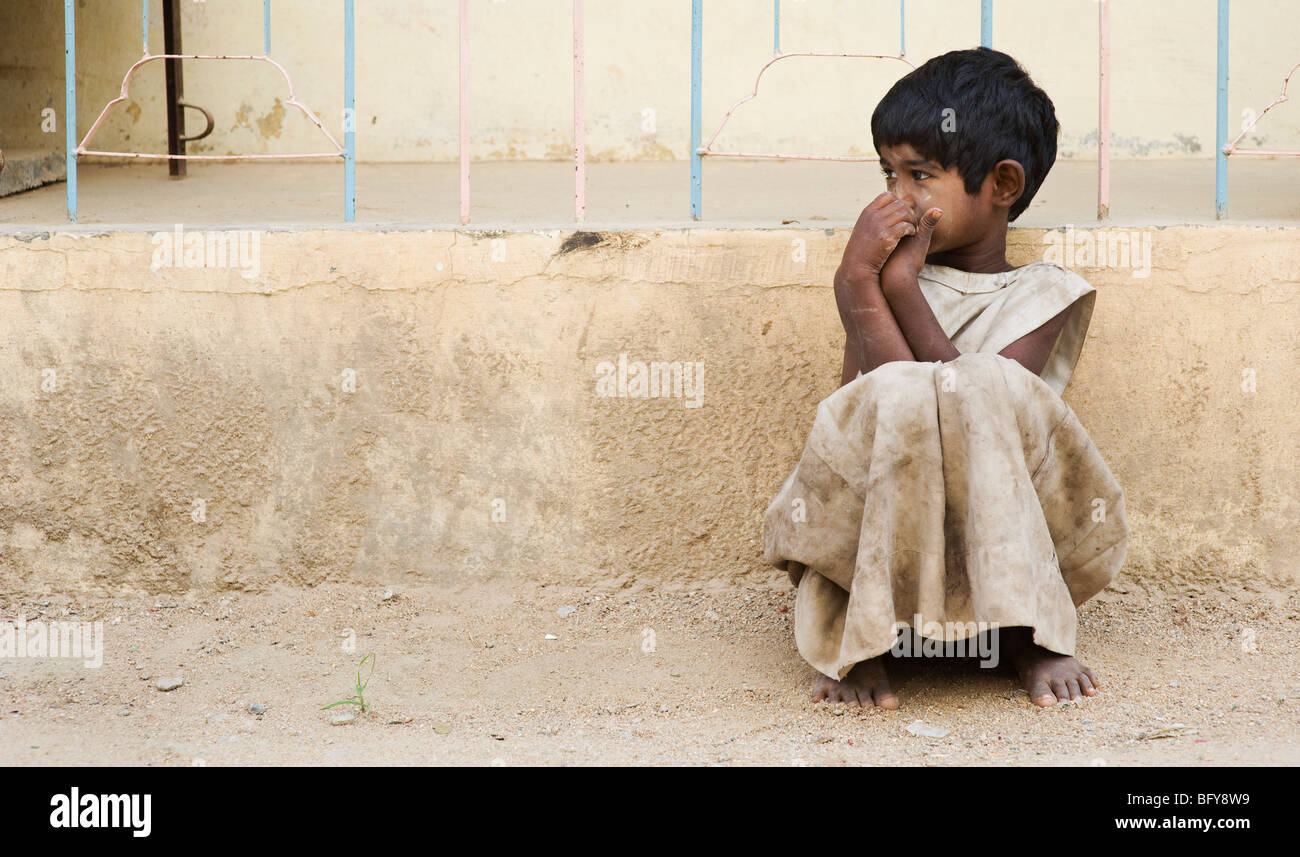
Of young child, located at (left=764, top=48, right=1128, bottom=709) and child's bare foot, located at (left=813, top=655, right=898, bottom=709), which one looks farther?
child's bare foot, located at (left=813, top=655, right=898, bottom=709)

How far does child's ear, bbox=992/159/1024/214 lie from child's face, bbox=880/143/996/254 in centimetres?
1

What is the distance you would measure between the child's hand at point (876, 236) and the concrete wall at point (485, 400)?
1.18ft

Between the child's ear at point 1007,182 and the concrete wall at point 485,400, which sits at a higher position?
the child's ear at point 1007,182

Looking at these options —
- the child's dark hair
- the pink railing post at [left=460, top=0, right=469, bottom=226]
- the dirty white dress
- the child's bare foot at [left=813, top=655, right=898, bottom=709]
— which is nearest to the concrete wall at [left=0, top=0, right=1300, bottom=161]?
the pink railing post at [left=460, top=0, right=469, bottom=226]

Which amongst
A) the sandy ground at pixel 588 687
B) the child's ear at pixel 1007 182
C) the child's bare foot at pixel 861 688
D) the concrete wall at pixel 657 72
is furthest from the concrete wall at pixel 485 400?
the concrete wall at pixel 657 72

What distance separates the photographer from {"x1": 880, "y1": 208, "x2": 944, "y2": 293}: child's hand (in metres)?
2.39

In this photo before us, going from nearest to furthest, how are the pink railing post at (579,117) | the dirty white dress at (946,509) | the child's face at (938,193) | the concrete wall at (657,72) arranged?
the dirty white dress at (946,509), the child's face at (938,193), the pink railing post at (579,117), the concrete wall at (657,72)

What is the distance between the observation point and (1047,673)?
237 cm

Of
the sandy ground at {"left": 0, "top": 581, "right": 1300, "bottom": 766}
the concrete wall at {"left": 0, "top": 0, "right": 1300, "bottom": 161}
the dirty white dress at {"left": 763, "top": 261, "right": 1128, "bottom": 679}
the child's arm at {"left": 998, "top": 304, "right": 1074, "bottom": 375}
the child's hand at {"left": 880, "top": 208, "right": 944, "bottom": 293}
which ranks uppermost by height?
the concrete wall at {"left": 0, "top": 0, "right": 1300, "bottom": 161}

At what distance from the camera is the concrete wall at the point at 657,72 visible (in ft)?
16.9

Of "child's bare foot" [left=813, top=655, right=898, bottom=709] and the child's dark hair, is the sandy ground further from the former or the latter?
the child's dark hair

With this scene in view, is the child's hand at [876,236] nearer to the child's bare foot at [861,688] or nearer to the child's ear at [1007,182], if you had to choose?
the child's ear at [1007,182]

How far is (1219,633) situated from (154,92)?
4.28 m

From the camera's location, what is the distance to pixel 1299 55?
204 inches
